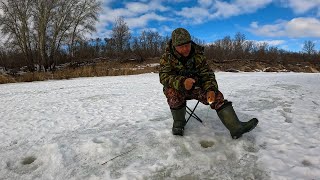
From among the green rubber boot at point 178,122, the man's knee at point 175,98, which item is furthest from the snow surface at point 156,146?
the man's knee at point 175,98

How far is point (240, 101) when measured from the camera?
17.6 feet

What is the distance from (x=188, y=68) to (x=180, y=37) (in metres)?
0.43

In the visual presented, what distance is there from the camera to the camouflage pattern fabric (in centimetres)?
303

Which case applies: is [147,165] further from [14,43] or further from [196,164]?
[14,43]

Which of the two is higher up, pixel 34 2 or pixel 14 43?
pixel 34 2

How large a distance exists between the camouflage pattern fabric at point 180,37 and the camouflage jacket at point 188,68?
18cm

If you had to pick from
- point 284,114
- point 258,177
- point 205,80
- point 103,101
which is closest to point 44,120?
point 103,101

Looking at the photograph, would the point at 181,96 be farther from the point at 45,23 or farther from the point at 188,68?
the point at 45,23

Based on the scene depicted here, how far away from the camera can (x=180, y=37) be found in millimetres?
3033

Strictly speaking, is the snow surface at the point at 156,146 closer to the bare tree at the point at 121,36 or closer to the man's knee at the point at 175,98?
the man's knee at the point at 175,98

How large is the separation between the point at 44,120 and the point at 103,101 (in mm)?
1773

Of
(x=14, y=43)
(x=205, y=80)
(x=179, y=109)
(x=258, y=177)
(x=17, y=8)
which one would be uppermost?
(x=17, y=8)

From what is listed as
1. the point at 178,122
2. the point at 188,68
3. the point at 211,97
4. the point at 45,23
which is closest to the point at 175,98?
the point at 178,122

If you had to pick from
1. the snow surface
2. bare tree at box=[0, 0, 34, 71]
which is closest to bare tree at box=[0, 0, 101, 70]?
bare tree at box=[0, 0, 34, 71]
